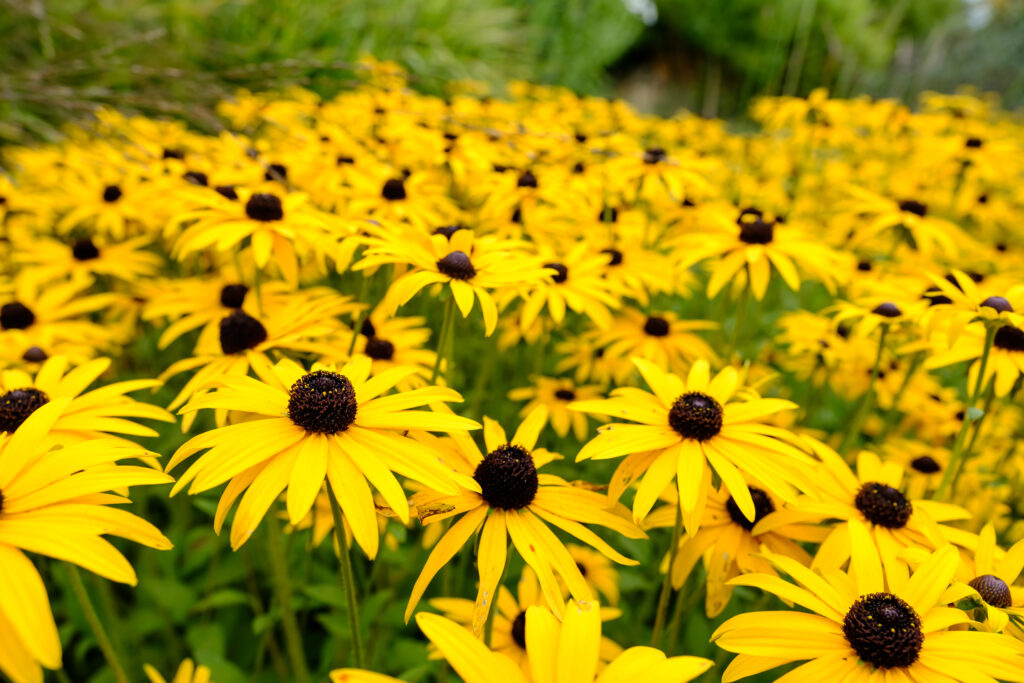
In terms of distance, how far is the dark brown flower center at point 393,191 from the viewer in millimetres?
2299

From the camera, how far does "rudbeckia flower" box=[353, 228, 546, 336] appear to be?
145 cm

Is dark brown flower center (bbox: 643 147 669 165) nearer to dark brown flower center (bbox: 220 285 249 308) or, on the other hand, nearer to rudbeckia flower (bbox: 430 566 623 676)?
dark brown flower center (bbox: 220 285 249 308)

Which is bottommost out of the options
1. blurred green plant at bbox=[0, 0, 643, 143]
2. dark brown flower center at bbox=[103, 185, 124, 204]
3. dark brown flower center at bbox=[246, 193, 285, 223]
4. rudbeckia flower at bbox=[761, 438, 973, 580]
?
rudbeckia flower at bbox=[761, 438, 973, 580]

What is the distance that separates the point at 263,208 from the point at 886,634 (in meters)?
1.75

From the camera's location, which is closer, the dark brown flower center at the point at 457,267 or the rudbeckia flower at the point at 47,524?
the rudbeckia flower at the point at 47,524

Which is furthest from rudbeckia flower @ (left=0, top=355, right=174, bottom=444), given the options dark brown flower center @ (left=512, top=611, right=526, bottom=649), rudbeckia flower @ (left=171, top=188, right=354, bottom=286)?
dark brown flower center @ (left=512, top=611, right=526, bottom=649)

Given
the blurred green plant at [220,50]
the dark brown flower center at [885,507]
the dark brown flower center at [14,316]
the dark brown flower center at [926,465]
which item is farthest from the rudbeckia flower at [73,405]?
the dark brown flower center at [926,465]

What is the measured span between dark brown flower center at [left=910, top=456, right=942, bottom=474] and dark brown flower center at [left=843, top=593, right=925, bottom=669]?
1.25 m

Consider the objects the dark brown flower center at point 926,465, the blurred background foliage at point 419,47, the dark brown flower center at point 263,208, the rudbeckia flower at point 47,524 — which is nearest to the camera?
the rudbeckia flower at point 47,524

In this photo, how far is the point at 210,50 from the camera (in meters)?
5.61

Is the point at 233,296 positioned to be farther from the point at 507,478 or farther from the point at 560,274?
the point at 507,478

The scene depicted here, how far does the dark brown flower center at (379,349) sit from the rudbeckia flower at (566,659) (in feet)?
3.86

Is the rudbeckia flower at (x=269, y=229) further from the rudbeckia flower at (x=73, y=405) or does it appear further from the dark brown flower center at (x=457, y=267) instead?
the rudbeckia flower at (x=73, y=405)

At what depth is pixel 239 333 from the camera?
5.12 ft
